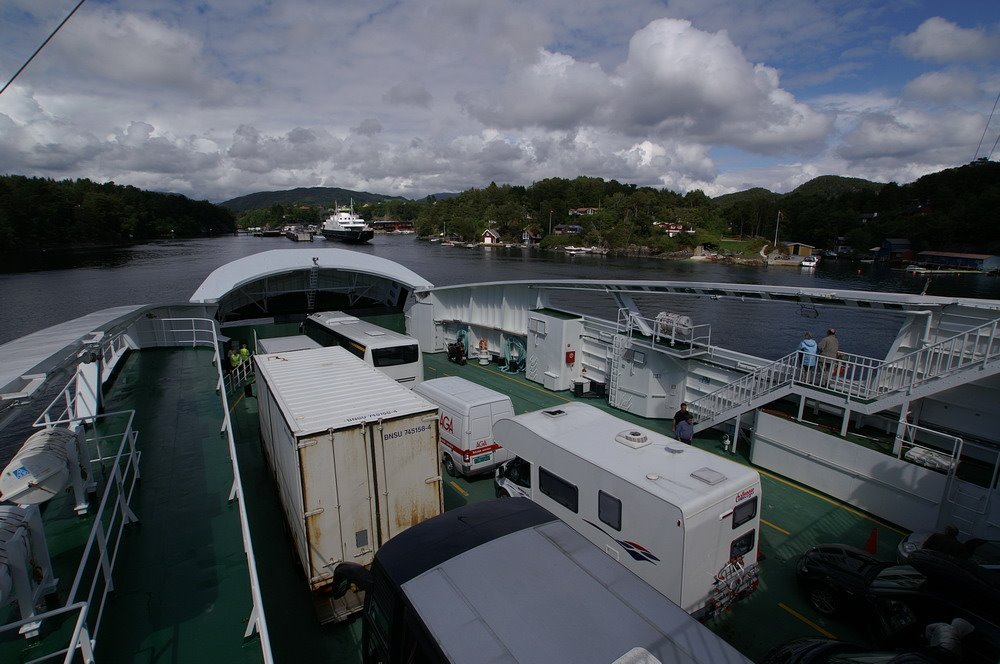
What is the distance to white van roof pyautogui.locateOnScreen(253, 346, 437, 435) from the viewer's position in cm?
656

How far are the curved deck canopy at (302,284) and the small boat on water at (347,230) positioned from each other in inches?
3488

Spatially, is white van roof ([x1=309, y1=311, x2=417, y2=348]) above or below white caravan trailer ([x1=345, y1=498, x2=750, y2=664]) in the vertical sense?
below

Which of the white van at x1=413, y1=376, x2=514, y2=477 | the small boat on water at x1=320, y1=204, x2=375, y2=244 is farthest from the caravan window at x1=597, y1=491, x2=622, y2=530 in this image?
the small boat on water at x1=320, y1=204, x2=375, y2=244

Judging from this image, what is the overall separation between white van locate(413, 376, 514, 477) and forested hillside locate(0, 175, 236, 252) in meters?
96.3

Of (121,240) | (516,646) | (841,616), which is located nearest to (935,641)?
(841,616)

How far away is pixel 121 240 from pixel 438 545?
13446 cm

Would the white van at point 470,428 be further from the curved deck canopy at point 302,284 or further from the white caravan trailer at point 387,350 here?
the curved deck canopy at point 302,284

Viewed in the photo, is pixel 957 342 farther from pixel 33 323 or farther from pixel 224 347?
pixel 33 323

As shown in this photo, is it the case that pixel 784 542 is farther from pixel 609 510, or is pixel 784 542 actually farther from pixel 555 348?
pixel 555 348

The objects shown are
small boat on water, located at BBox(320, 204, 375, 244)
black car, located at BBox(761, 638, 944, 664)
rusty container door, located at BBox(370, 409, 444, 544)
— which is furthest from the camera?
small boat on water, located at BBox(320, 204, 375, 244)

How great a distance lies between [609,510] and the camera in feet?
22.1

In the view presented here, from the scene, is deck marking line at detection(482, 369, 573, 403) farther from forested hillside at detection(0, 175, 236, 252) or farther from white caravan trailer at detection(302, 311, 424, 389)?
forested hillside at detection(0, 175, 236, 252)

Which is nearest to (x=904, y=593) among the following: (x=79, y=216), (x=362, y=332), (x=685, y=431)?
(x=685, y=431)

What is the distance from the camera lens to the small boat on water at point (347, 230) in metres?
112
